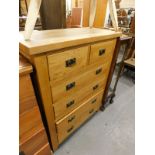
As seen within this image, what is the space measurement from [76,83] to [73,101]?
0.19 meters

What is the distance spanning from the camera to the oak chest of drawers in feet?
2.16

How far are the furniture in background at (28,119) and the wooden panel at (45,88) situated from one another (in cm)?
6

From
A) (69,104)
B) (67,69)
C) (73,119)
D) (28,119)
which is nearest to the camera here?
(28,119)

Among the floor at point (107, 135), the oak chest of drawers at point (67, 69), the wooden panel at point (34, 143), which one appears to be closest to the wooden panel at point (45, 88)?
the oak chest of drawers at point (67, 69)

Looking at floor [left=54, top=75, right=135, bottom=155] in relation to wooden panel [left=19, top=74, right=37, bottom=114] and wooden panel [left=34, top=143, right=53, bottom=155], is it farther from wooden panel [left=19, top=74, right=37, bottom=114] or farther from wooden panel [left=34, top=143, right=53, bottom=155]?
wooden panel [left=19, top=74, right=37, bottom=114]

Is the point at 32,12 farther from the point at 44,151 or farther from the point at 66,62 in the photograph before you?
the point at 44,151

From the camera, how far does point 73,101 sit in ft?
3.53

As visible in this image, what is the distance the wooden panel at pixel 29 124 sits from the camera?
0.68 m

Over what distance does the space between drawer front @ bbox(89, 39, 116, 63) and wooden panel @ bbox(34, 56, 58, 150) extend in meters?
0.40

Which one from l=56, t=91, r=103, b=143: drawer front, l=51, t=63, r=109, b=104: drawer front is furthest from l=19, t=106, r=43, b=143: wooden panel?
l=56, t=91, r=103, b=143: drawer front

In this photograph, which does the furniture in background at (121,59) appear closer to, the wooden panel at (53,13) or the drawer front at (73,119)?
the drawer front at (73,119)

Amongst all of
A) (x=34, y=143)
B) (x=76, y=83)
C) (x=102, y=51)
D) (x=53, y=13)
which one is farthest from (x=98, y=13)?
(x=34, y=143)
